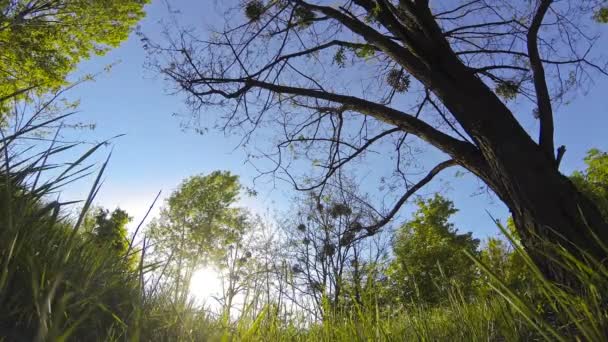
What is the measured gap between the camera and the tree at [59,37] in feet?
36.6

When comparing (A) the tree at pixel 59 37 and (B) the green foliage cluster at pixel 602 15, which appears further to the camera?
(A) the tree at pixel 59 37

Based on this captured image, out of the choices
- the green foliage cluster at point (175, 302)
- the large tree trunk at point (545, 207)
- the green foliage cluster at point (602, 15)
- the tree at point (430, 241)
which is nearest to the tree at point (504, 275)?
the green foliage cluster at point (175, 302)

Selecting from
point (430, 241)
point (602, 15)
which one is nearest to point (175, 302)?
point (602, 15)

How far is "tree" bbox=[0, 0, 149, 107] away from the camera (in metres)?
11.1

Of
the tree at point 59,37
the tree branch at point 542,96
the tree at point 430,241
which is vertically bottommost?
the tree branch at point 542,96

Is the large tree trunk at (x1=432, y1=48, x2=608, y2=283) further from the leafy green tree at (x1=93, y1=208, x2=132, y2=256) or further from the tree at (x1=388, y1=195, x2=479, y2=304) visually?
the tree at (x1=388, y1=195, x2=479, y2=304)

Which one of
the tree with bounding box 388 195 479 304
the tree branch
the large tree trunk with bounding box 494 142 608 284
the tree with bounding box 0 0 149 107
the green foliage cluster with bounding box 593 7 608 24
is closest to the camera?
the large tree trunk with bounding box 494 142 608 284

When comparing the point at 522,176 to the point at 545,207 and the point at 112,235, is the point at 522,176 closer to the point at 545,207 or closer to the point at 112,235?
the point at 545,207

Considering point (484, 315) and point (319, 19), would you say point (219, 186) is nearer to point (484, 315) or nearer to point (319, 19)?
point (319, 19)

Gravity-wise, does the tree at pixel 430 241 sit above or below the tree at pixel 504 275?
above

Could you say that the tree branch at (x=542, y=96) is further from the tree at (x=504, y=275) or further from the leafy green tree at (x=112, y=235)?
the leafy green tree at (x=112, y=235)

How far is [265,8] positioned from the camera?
5332 millimetres

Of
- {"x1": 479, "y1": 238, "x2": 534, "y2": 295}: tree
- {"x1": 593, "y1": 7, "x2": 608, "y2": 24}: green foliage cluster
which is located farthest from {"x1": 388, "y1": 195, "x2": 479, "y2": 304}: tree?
{"x1": 479, "y1": 238, "x2": 534, "y2": 295}: tree

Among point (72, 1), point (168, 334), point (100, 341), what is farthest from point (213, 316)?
point (72, 1)
